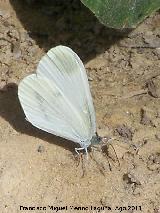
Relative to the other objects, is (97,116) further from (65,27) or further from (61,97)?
(65,27)

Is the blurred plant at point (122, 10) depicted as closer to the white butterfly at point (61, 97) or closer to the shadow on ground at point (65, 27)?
the white butterfly at point (61, 97)

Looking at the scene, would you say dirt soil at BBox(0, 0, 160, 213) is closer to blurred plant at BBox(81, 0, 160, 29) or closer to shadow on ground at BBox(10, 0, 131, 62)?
shadow on ground at BBox(10, 0, 131, 62)

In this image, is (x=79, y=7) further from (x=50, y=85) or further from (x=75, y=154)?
(x=75, y=154)

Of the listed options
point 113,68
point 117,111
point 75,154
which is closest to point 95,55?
point 113,68

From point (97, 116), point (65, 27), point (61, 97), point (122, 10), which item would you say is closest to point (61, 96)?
point (61, 97)

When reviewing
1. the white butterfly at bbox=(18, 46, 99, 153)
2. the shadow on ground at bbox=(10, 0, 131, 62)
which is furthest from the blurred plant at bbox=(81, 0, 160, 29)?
the shadow on ground at bbox=(10, 0, 131, 62)

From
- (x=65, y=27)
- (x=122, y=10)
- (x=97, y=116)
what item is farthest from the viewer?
(x=65, y=27)

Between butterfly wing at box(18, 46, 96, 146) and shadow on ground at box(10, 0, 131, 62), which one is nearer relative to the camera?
butterfly wing at box(18, 46, 96, 146)
